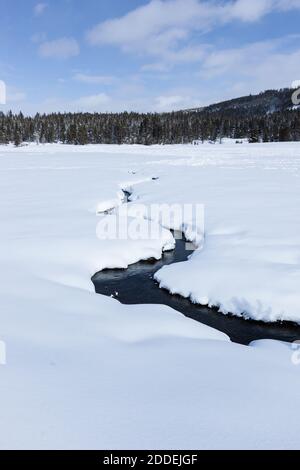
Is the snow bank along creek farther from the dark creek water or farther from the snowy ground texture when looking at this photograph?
the snowy ground texture

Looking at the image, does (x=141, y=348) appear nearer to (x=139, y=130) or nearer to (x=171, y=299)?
(x=171, y=299)

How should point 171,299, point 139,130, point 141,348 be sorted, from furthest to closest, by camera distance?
1. point 139,130
2. point 171,299
3. point 141,348

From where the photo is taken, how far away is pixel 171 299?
9453 millimetres

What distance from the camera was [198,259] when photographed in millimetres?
10977

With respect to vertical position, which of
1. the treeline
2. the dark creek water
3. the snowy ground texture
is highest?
the treeline

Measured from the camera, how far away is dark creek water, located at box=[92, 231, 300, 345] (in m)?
7.91

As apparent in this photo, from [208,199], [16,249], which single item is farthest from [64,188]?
[16,249]

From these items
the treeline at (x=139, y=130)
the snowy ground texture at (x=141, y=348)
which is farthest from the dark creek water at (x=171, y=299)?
the treeline at (x=139, y=130)

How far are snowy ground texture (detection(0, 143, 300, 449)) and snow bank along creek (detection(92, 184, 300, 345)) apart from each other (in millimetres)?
243

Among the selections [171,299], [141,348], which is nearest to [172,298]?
[171,299]

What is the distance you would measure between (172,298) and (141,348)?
3.58 meters

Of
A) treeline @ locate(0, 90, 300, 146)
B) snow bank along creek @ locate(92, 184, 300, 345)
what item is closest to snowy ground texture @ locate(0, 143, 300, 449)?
snow bank along creek @ locate(92, 184, 300, 345)

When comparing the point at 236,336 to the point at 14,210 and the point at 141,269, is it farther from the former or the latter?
the point at 14,210
